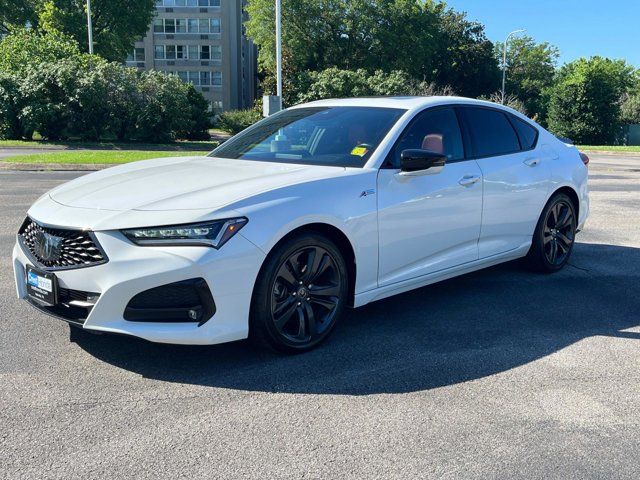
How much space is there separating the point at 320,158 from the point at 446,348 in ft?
5.22

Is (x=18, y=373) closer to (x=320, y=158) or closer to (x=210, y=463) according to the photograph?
(x=210, y=463)

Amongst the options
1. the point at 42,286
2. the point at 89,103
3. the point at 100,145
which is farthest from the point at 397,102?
the point at 89,103

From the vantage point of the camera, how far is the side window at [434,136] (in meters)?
4.79

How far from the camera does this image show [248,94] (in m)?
79.2

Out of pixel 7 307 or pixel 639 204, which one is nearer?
pixel 7 307

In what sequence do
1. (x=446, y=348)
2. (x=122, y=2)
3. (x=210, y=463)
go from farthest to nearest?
1. (x=122, y=2)
2. (x=446, y=348)
3. (x=210, y=463)

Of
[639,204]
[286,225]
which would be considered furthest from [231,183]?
[639,204]

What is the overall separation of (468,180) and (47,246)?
3098 mm

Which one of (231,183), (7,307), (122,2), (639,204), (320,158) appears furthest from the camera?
(122,2)

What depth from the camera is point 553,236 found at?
246 inches

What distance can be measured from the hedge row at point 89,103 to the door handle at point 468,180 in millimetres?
24893

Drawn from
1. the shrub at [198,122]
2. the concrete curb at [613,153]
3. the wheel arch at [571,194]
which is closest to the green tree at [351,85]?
the shrub at [198,122]

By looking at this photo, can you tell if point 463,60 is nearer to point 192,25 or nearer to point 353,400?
point 192,25

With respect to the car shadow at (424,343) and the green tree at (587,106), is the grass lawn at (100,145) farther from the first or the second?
the green tree at (587,106)
